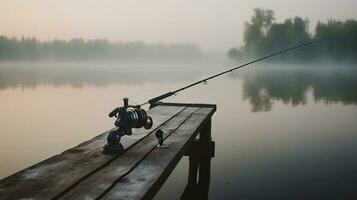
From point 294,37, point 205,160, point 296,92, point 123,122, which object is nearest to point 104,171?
point 123,122

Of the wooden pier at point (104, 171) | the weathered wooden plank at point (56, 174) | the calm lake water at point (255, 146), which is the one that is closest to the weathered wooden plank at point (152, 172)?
the wooden pier at point (104, 171)

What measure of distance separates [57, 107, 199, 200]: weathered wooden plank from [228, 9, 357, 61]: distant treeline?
14325 centimetres

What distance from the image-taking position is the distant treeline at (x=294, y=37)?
471 feet

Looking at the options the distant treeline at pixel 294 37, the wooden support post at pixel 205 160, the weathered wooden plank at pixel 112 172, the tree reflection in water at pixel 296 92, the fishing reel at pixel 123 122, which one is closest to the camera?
the weathered wooden plank at pixel 112 172

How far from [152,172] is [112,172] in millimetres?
371

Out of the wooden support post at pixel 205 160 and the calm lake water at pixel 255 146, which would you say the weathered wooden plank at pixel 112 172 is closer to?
the wooden support post at pixel 205 160

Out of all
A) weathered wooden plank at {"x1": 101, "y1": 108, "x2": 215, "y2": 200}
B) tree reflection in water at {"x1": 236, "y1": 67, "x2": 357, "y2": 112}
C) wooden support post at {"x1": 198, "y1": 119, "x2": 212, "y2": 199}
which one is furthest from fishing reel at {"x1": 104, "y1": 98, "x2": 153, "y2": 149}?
tree reflection in water at {"x1": 236, "y1": 67, "x2": 357, "y2": 112}

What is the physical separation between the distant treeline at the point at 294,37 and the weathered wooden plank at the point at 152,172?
14285cm

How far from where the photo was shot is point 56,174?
3.57m

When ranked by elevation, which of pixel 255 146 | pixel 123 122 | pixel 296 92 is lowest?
pixel 255 146

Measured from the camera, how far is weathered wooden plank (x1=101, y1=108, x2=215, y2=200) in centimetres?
317

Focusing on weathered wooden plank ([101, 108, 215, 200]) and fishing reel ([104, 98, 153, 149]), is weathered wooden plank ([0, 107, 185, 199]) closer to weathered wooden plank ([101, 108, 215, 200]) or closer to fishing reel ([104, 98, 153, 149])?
fishing reel ([104, 98, 153, 149])

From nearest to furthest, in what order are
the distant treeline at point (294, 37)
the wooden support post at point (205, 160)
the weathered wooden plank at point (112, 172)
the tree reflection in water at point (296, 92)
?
the weathered wooden plank at point (112, 172)
the wooden support post at point (205, 160)
the tree reflection in water at point (296, 92)
the distant treeline at point (294, 37)

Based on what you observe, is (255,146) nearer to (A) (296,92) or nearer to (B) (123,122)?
(B) (123,122)
